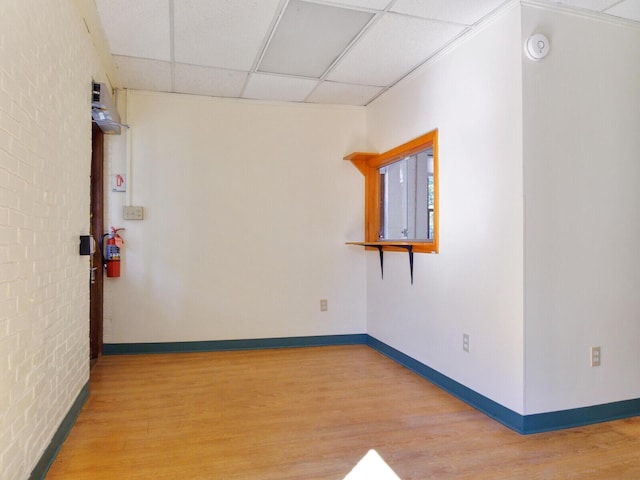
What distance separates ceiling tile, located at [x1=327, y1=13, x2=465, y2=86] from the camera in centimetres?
270

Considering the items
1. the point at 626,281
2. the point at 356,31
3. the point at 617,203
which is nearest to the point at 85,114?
the point at 356,31

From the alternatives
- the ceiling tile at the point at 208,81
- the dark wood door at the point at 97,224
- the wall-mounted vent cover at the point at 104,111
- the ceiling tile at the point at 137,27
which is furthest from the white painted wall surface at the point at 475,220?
the dark wood door at the point at 97,224

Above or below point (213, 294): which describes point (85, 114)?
above

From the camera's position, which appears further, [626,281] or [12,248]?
[626,281]

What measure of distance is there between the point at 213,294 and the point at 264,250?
0.65 m

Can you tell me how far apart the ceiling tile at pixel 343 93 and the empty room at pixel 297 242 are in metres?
0.04

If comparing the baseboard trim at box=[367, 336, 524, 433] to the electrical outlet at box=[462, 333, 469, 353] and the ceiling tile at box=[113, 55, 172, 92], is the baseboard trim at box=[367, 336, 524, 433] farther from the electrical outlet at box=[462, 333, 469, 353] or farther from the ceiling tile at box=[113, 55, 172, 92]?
the ceiling tile at box=[113, 55, 172, 92]

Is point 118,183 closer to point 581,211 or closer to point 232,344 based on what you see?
point 232,344

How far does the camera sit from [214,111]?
4.07m

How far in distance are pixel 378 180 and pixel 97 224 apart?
2669 millimetres

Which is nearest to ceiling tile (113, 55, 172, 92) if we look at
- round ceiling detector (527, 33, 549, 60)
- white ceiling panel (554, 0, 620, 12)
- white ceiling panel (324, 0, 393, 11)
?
white ceiling panel (324, 0, 393, 11)

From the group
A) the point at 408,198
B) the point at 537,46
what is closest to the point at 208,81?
the point at 408,198

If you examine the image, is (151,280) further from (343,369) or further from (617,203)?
(617,203)

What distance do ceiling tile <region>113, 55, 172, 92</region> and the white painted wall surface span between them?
2032 millimetres
